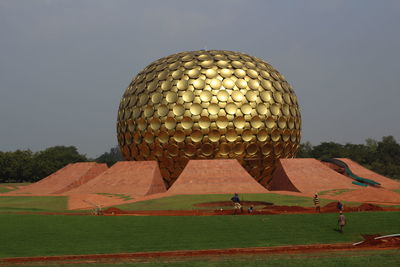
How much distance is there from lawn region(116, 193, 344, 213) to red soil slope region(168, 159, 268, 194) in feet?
5.11

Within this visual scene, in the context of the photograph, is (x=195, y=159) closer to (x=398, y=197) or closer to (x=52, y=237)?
(x=398, y=197)

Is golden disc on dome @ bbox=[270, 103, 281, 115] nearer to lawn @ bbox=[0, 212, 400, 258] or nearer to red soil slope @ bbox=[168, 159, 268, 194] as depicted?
red soil slope @ bbox=[168, 159, 268, 194]

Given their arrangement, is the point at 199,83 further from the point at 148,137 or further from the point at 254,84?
the point at 148,137

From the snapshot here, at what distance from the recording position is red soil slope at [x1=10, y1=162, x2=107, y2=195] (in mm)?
31344

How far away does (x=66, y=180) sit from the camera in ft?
108

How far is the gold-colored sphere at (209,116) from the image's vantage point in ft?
97.8

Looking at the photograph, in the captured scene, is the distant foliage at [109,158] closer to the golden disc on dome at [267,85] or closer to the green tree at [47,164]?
the green tree at [47,164]

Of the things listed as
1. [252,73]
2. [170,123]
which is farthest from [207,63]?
[170,123]

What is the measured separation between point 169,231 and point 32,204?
1160cm

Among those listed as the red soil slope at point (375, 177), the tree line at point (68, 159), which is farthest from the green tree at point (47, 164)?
the red soil slope at point (375, 177)

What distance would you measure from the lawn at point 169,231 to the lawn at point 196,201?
377cm

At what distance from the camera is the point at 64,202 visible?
22844 millimetres

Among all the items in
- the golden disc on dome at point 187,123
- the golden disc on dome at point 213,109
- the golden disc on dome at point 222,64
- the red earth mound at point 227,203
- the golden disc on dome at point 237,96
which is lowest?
the red earth mound at point 227,203

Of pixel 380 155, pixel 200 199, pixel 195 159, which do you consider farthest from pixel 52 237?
pixel 380 155
